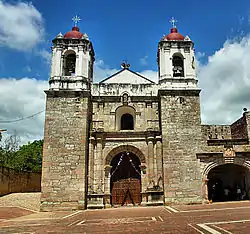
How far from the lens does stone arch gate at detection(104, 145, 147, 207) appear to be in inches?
615

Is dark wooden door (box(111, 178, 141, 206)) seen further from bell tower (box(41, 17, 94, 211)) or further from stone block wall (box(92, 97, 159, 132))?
stone block wall (box(92, 97, 159, 132))

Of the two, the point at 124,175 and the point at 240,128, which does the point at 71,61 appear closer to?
the point at 124,175

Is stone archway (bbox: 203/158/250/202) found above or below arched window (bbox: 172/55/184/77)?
below

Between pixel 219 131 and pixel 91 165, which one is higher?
pixel 219 131

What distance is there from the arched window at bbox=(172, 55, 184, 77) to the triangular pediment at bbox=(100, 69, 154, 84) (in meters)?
1.83

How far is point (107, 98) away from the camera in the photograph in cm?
1723

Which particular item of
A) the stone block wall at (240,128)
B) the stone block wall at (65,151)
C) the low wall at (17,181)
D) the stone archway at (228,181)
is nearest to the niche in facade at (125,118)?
the stone block wall at (65,151)

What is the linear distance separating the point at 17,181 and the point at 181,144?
14.8 m

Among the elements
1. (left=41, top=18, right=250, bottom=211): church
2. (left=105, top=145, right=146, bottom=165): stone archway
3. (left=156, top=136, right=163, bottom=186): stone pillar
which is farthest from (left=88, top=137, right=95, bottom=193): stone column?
(left=156, top=136, right=163, bottom=186): stone pillar

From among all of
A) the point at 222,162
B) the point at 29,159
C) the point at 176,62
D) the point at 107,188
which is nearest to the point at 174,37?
the point at 176,62

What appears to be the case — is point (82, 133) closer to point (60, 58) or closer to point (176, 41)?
point (60, 58)

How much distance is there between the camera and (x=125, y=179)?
16172 millimetres

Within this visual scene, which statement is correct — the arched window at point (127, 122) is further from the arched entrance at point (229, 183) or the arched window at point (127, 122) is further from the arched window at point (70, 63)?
the arched entrance at point (229, 183)

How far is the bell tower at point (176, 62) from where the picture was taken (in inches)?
671
